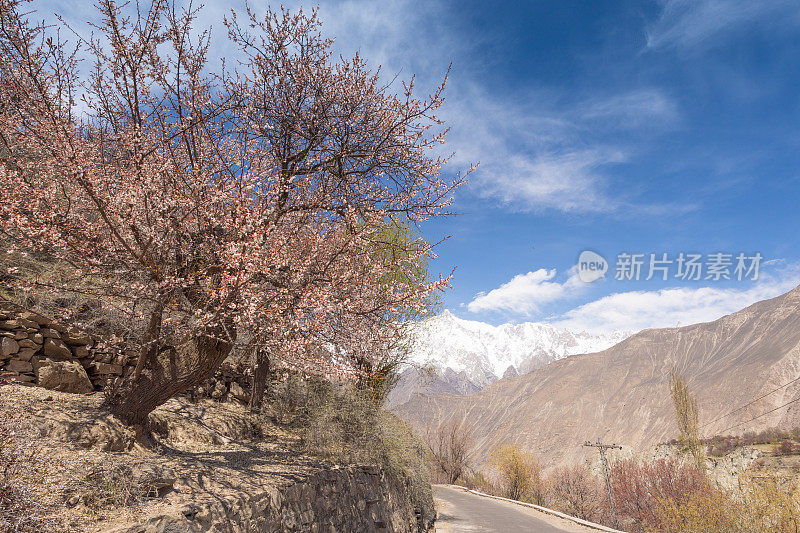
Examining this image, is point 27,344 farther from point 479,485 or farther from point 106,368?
point 479,485

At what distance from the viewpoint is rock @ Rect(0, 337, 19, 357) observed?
6473 mm

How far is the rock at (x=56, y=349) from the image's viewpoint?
7102 mm

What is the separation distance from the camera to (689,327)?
193 metres

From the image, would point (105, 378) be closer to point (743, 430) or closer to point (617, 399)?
point (743, 430)

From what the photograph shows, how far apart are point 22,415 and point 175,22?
6.18 meters

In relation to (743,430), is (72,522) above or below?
below

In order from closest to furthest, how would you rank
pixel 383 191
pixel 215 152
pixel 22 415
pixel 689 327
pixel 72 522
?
pixel 72 522 < pixel 22 415 < pixel 215 152 < pixel 383 191 < pixel 689 327

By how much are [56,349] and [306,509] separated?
202 inches

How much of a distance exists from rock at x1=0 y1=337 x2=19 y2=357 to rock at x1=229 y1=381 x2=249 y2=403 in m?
4.67


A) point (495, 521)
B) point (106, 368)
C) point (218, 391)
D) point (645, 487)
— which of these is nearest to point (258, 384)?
point (218, 391)

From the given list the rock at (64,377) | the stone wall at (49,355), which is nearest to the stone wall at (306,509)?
the stone wall at (49,355)

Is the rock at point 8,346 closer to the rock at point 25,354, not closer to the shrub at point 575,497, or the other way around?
the rock at point 25,354

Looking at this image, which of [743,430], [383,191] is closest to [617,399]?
[743,430]

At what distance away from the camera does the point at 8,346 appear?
6.54m
